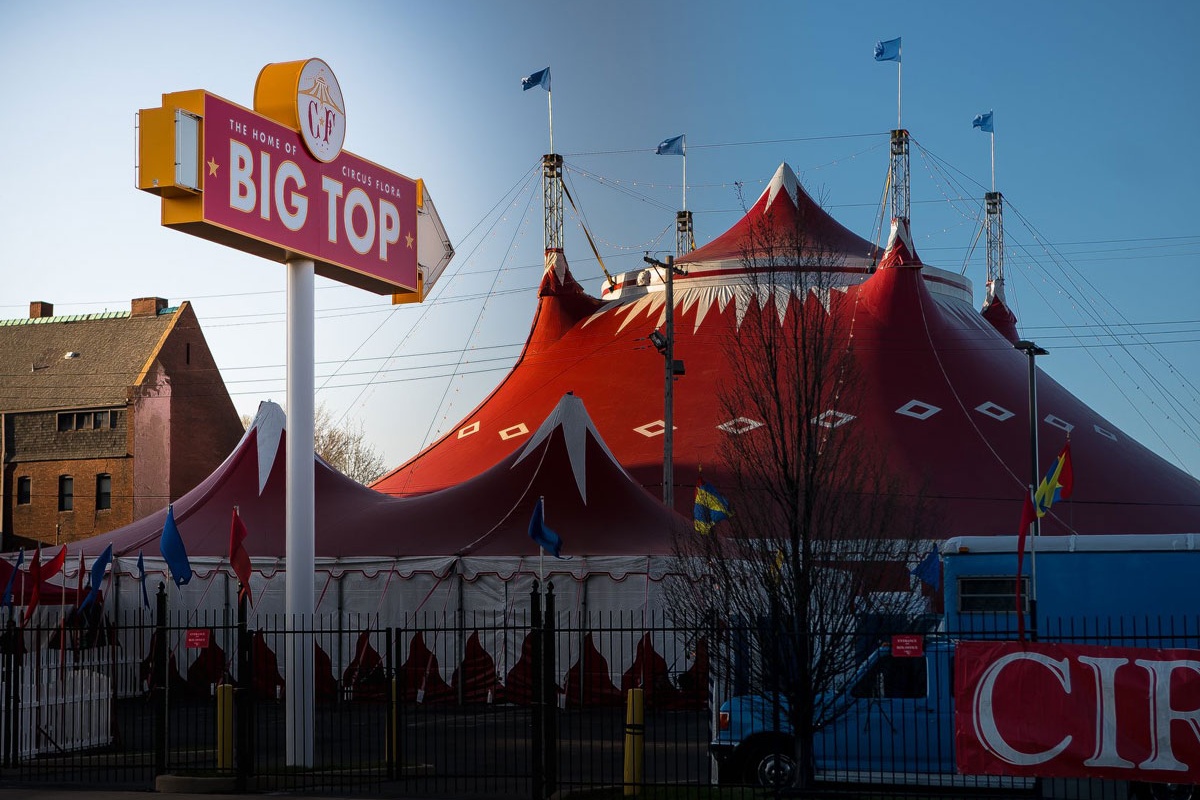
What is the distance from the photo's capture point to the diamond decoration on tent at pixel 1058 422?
33375 millimetres

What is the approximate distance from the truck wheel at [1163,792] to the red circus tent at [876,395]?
15632mm

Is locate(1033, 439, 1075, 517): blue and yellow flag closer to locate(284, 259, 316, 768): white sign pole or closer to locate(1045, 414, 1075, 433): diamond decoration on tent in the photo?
locate(1045, 414, 1075, 433): diamond decoration on tent

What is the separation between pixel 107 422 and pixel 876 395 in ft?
98.5

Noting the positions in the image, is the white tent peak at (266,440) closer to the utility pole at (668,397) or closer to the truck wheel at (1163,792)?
the utility pole at (668,397)

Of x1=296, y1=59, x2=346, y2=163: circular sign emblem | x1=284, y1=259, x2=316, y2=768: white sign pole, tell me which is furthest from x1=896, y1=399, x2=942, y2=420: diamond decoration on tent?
x1=284, y1=259, x2=316, y2=768: white sign pole

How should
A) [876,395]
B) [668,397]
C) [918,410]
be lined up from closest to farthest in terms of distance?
[668,397]
[918,410]
[876,395]

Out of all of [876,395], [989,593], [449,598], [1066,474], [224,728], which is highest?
[876,395]

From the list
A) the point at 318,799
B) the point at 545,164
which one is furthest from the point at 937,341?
the point at 318,799

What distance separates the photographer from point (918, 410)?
32.1 m

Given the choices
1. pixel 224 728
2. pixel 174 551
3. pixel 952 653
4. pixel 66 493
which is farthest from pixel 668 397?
pixel 66 493

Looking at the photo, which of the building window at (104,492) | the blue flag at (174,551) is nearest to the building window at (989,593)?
the blue flag at (174,551)

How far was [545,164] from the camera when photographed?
40500 mm

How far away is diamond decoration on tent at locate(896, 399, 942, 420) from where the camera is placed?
1259 inches

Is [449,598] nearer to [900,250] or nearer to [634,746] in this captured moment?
[634,746]
